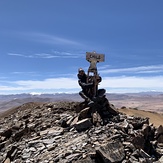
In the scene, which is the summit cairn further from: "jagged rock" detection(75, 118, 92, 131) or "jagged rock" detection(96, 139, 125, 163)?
"jagged rock" detection(96, 139, 125, 163)

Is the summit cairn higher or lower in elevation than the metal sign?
lower

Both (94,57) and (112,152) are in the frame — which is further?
(94,57)

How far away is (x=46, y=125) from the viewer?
1349 centimetres

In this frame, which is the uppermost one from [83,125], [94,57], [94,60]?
[94,57]

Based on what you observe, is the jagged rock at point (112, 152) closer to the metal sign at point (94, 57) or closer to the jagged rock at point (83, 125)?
the jagged rock at point (83, 125)

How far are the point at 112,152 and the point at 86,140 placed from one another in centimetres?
129

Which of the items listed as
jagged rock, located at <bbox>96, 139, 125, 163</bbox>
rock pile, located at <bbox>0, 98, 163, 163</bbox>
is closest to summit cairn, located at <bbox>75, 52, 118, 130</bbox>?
rock pile, located at <bbox>0, 98, 163, 163</bbox>

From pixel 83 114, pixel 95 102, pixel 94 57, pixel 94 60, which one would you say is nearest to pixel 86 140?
pixel 83 114

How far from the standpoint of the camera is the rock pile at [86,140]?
9.44 metres

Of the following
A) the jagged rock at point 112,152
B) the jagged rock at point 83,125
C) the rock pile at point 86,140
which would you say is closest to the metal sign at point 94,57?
the rock pile at point 86,140

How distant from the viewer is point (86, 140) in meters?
10.3

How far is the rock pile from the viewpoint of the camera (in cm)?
944

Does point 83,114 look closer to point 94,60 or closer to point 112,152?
point 94,60

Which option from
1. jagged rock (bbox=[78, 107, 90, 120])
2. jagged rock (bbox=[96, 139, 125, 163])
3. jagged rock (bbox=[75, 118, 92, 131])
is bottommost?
jagged rock (bbox=[96, 139, 125, 163])
